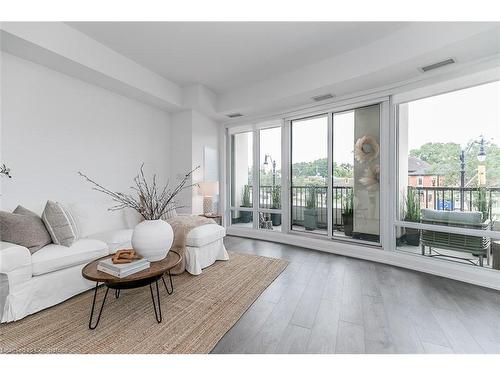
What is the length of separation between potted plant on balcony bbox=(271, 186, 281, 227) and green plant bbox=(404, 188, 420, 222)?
2.19 meters

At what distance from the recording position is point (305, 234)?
13.9 ft

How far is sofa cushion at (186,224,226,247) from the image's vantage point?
279cm

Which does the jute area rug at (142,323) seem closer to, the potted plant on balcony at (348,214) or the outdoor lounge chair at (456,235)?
the potted plant on balcony at (348,214)

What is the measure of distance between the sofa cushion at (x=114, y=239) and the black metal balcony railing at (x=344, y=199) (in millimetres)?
2817

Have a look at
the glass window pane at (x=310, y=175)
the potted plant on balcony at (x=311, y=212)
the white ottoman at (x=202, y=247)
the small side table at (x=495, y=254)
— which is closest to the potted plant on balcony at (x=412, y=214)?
the small side table at (x=495, y=254)

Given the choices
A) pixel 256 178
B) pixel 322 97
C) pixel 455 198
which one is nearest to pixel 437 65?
pixel 322 97

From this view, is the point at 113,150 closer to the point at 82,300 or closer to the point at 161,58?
the point at 161,58

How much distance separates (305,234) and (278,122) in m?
2.30

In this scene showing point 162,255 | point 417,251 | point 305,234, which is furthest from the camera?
point 305,234

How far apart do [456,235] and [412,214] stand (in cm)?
53

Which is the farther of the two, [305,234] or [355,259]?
[305,234]

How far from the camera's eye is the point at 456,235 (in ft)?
9.48
